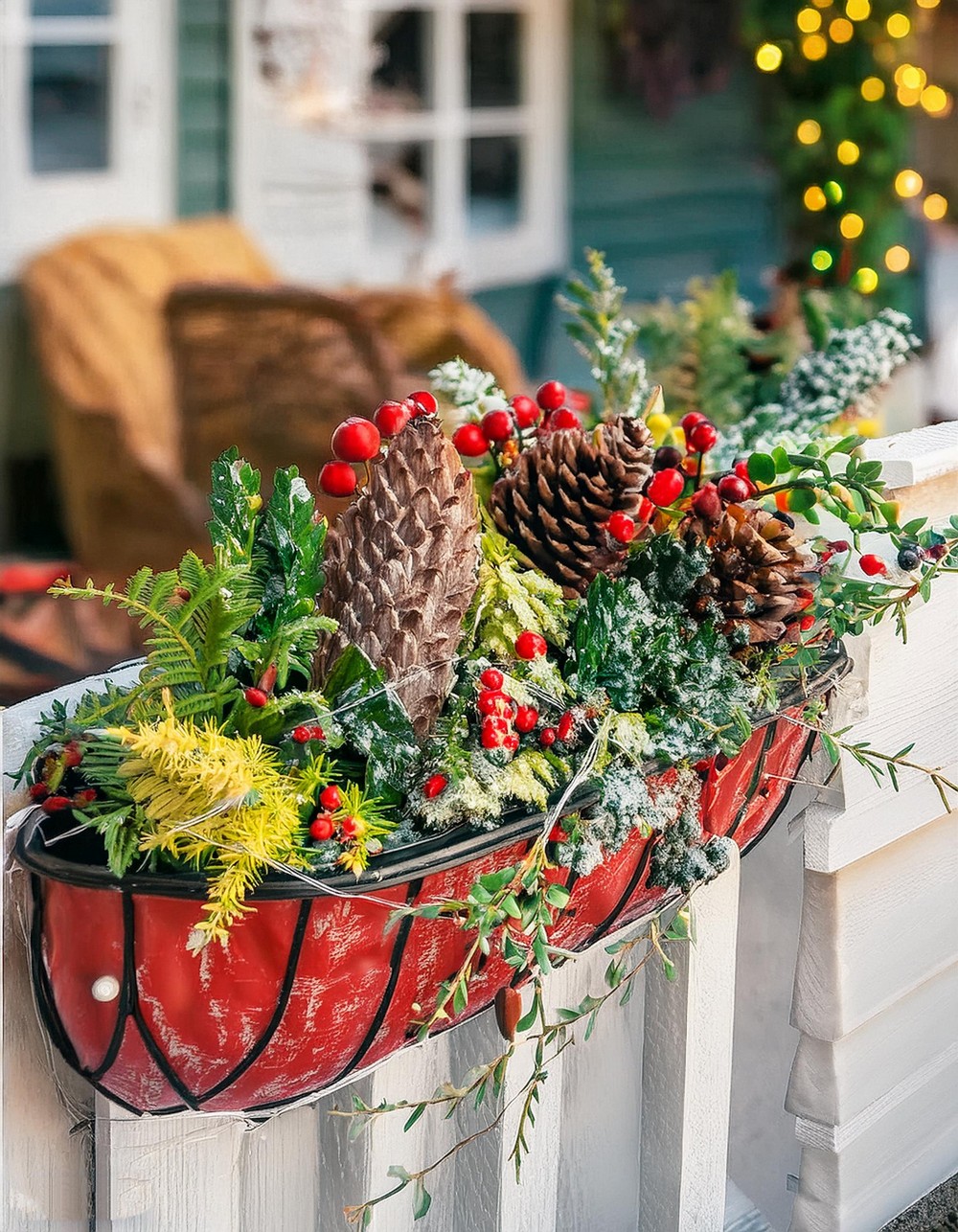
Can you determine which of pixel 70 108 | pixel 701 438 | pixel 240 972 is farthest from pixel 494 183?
pixel 240 972

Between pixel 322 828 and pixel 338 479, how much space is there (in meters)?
0.22

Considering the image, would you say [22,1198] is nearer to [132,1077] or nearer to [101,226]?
[132,1077]

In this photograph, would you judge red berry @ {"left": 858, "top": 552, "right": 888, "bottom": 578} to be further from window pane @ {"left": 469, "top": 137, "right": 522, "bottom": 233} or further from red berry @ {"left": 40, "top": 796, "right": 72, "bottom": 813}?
window pane @ {"left": 469, "top": 137, "right": 522, "bottom": 233}

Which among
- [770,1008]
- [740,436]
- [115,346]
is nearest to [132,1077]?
[770,1008]

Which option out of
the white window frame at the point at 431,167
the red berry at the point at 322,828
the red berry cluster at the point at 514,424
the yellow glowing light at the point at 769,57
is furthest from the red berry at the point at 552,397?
the yellow glowing light at the point at 769,57

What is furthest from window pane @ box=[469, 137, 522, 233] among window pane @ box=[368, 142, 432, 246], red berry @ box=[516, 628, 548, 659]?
red berry @ box=[516, 628, 548, 659]

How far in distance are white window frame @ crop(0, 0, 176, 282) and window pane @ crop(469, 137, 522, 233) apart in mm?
983

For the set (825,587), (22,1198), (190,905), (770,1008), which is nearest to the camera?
(190,905)

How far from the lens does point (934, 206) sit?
4434 mm

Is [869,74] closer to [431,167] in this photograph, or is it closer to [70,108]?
[431,167]

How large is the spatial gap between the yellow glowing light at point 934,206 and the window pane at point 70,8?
8.19 feet

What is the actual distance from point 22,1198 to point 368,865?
1.05 feet

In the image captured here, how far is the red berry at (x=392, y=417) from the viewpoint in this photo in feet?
2.78

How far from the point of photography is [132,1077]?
779mm
